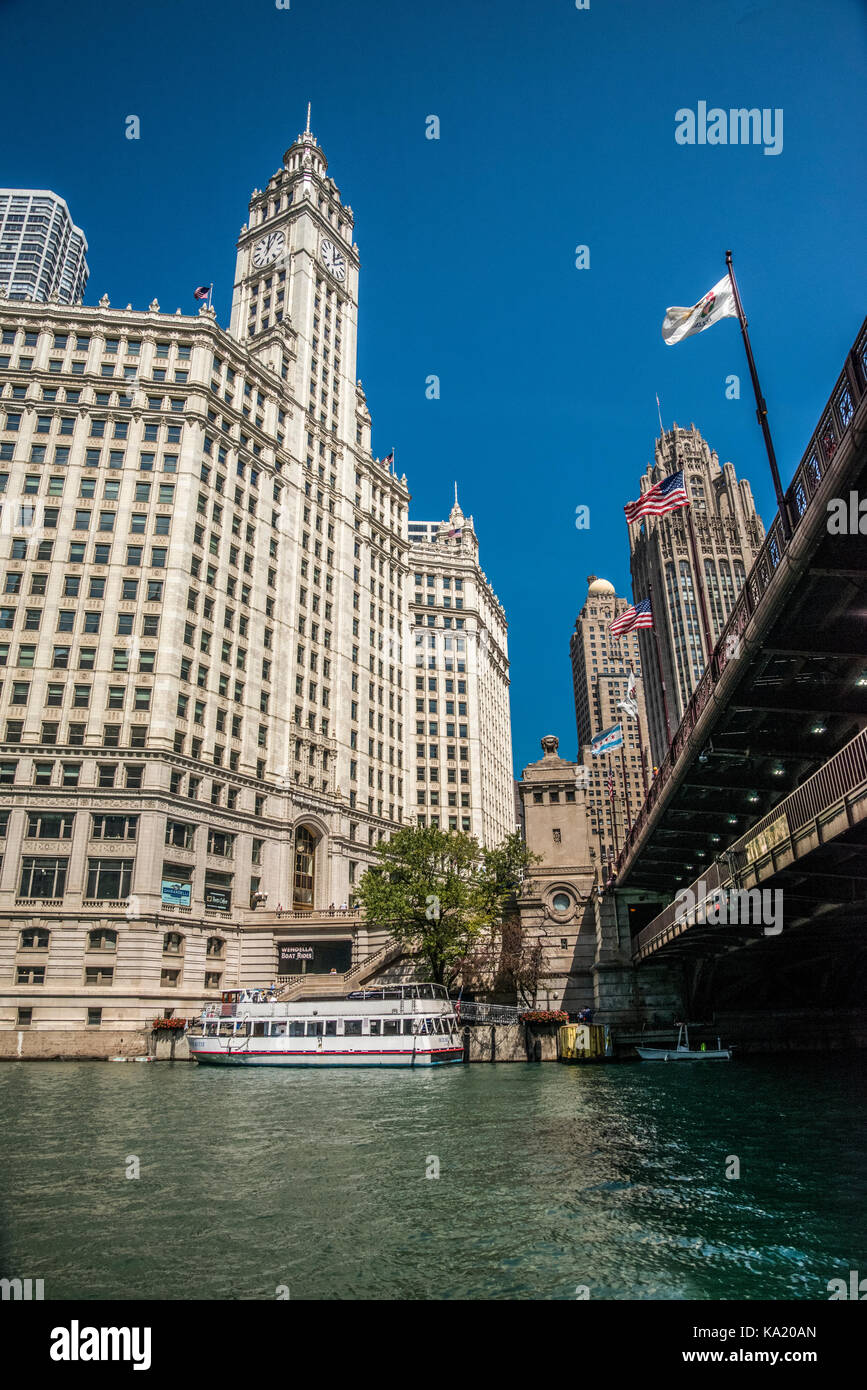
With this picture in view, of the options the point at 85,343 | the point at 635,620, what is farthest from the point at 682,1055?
the point at 85,343

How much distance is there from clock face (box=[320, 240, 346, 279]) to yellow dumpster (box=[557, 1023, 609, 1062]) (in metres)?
86.8

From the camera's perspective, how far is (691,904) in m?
29.1

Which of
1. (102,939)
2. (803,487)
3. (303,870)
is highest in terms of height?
(303,870)

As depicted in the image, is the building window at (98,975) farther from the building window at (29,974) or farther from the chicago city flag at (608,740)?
the chicago city flag at (608,740)

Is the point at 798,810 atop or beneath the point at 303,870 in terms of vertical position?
beneath

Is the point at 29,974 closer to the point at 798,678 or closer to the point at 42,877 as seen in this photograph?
the point at 42,877

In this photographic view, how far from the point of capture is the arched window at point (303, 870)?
72.7 meters

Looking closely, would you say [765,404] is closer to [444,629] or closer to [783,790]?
[783,790]

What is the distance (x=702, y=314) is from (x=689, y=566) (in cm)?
14070

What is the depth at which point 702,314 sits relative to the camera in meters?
25.0

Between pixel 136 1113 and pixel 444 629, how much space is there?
8980 centimetres

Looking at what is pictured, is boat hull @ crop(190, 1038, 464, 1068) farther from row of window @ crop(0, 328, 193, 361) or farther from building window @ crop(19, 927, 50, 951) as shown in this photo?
row of window @ crop(0, 328, 193, 361)

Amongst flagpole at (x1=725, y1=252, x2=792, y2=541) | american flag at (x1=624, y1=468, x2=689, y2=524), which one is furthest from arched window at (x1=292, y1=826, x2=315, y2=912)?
flagpole at (x1=725, y1=252, x2=792, y2=541)

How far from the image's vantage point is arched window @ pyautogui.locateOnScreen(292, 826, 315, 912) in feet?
238
